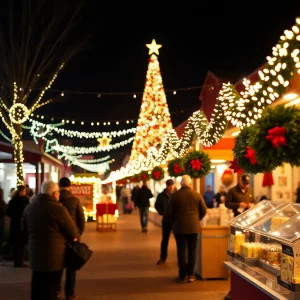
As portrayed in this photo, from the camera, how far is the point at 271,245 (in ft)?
19.0

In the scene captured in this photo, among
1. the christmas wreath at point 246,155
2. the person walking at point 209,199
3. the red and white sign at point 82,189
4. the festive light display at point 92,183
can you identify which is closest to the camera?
the christmas wreath at point 246,155

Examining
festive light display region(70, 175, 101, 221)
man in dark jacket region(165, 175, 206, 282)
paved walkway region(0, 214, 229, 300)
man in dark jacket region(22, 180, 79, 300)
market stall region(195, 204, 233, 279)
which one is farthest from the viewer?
festive light display region(70, 175, 101, 221)

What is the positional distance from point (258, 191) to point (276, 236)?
473 inches

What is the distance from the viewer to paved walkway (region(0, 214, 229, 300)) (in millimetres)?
7924

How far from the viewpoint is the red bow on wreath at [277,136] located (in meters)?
4.50

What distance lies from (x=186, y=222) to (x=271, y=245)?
10.4 ft

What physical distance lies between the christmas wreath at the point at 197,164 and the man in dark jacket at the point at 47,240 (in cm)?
611

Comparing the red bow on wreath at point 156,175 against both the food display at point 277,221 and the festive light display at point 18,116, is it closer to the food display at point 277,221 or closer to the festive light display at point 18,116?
the festive light display at point 18,116

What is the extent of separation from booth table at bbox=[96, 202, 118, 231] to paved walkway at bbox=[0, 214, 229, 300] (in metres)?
4.80

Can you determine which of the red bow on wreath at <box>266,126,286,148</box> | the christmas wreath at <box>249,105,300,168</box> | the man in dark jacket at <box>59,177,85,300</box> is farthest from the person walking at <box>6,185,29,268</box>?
the red bow on wreath at <box>266,126,286,148</box>

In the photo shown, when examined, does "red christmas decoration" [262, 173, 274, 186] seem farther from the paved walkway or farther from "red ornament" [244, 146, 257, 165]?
"red ornament" [244, 146, 257, 165]

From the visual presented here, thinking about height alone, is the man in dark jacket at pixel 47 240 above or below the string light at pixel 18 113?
below

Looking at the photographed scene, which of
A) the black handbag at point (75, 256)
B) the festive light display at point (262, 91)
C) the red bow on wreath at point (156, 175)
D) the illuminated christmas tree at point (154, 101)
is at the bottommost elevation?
the black handbag at point (75, 256)

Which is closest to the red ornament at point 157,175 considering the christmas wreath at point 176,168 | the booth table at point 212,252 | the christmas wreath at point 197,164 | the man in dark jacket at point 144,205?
the man in dark jacket at point 144,205
